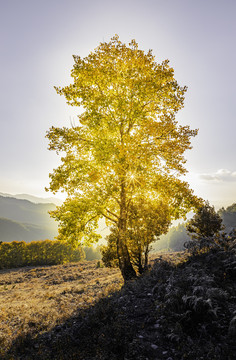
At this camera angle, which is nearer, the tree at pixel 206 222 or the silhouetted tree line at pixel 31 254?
the tree at pixel 206 222

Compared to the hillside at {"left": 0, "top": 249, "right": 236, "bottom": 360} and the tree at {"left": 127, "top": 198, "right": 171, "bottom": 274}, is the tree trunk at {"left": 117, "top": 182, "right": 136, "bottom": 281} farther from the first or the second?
the hillside at {"left": 0, "top": 249, "right": 236, "bottom": 360}

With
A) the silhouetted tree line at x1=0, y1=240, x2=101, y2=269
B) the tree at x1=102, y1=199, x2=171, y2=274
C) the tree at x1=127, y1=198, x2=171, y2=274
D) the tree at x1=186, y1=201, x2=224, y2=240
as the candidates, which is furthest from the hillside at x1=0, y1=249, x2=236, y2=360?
the silhouetted tree line at x1=0, y1=240, x2=101, y2=269

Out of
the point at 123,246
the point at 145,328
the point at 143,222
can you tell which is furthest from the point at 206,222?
the point at 145,328

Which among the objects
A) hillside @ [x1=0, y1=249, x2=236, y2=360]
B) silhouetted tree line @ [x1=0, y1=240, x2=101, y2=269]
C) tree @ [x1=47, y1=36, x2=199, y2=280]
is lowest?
silhouetted tree line @ [x1=0, y1=240, x2=101, y2=269]

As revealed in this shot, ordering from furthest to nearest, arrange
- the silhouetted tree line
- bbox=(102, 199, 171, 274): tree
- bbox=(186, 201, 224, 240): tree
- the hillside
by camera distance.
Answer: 1. the silhouetted tree line
2. bbox=(186, 201, 224, 240): tree
3. bbox=(102, 199, 171, 274): tree
4. the hillside

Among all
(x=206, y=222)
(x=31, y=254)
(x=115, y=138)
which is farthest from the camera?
(x=31, y=254)

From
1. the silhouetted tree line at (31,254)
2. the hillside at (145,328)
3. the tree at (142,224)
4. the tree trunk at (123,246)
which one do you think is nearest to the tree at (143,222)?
the tree at (142,224)

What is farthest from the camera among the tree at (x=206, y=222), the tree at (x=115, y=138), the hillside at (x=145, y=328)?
the tree at (x=206, y=222)

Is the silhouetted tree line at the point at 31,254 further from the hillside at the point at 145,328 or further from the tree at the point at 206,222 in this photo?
the hillside at the point at 145,328

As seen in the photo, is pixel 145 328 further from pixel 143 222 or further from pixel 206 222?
pixel 206 222

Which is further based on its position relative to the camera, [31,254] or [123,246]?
[31,254]

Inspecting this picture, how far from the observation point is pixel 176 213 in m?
9.62

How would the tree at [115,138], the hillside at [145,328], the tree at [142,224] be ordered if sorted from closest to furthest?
the hillside at [145,328] < the tree at [115,138] < the tree at [142,224]

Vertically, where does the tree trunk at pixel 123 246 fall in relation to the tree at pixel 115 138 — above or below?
below
